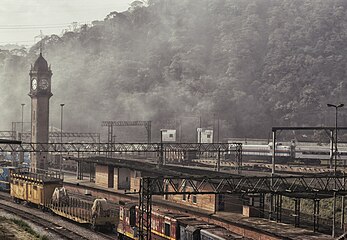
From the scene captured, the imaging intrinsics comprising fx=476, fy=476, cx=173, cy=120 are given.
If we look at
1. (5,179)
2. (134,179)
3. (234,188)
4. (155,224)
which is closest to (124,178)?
(134,179)

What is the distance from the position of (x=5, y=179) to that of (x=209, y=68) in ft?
357

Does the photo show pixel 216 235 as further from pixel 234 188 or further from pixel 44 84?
pixel 44 84

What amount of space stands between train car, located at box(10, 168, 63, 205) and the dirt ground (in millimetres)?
6978

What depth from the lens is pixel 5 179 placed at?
58.5m

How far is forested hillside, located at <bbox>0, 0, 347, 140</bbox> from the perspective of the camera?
450ft

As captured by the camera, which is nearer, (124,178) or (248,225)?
(248,225)

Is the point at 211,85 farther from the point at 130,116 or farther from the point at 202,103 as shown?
the point at 130,116

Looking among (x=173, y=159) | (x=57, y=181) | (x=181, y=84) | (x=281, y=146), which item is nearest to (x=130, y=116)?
(x=181, y=84)

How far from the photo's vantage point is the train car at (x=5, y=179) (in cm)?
5704

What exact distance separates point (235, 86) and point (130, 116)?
109ft

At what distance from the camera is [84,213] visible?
38406 mm

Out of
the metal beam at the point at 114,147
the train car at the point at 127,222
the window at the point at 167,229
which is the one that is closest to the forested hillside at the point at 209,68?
the metal beam at the point at 114,147

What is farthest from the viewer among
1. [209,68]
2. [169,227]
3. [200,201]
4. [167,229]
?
[209,68]

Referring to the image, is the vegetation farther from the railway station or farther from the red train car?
the red train car
